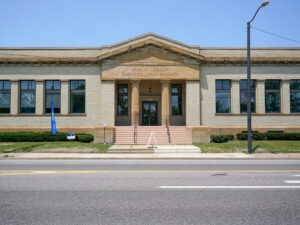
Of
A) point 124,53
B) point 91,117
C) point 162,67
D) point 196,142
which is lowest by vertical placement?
point 196,142

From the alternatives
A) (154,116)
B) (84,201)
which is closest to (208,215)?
(84,201)

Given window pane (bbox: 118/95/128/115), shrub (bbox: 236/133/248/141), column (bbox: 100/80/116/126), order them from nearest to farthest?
shrub (bbox: 236/133/248/141) → column (bbox: 100/80/116/126) → window pane (bbox: 118/95/128/115)

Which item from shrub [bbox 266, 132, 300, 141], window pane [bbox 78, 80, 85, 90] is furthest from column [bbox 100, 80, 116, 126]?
shrub [bbox 266, 132, 300, 141]

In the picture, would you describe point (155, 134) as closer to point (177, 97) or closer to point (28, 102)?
point (177, 97)

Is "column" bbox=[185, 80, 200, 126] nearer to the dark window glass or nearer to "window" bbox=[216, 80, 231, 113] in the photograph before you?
"window" bbox=[216, 80, 231, 113]

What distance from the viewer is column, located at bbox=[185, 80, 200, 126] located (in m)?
23.9

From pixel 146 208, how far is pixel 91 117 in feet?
68.3

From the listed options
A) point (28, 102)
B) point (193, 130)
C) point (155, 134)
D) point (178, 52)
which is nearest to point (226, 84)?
point (178, 52)

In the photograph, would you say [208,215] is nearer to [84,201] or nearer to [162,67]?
[84,201]

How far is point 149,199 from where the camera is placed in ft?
17.0

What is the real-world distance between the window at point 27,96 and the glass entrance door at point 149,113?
13.0m

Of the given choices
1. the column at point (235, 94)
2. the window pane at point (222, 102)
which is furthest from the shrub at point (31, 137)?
the column at point (235, 94)

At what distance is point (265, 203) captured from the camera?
488 centimetres

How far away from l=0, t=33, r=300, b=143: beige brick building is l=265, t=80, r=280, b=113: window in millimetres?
116
